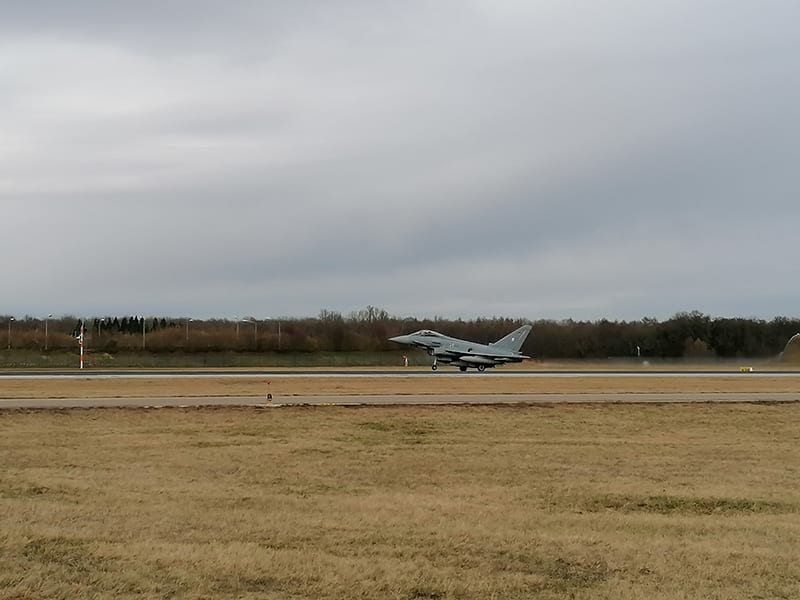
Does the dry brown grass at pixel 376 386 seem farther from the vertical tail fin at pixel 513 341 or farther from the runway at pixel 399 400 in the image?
the vertical tail fin at pixel 513 341

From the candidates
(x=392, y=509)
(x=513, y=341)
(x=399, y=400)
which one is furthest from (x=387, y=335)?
(x=392, y=509)

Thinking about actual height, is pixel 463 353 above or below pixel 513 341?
below

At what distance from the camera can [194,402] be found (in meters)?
29.4

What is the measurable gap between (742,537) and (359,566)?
5032 millimetres

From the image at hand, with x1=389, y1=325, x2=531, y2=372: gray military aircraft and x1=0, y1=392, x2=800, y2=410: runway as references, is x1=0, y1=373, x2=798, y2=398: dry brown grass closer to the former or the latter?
x1=0, y1=392, x2=800, y2=410: runway

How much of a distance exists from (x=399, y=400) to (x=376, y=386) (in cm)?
807

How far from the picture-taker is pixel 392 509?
11.5m

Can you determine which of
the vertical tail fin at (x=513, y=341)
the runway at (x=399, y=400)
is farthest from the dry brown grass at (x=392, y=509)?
the vertical tail fin at (x=513, y=341)

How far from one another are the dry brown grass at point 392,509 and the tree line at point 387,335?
146ft

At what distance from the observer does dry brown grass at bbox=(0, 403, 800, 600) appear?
24.3ft

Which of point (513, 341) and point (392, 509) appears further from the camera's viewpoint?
point (513, 341)

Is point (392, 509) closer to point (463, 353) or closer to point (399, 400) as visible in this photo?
point (399, 400)

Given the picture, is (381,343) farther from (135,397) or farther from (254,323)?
(135,397)

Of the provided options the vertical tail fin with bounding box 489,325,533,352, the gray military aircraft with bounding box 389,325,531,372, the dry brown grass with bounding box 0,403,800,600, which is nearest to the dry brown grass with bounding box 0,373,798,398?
the gray military aircraft with bounding box 389,325,531,372
